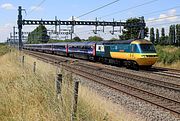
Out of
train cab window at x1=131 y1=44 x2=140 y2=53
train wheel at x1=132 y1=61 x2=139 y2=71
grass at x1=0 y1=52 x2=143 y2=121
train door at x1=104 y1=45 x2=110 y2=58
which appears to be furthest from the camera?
train door at x1=104 y1=45 x2=110 y2=58

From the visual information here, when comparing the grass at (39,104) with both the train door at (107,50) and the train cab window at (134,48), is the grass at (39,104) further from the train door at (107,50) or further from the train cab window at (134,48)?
the train door at (107,50)

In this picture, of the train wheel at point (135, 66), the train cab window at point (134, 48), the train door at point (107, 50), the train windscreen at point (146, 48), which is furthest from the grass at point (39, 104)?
the train door at point (107, 50)

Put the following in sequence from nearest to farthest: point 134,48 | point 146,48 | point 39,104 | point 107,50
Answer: point 39,104 → point 134,48 → point 146,48 → point 107,50

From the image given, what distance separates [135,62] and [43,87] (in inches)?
760

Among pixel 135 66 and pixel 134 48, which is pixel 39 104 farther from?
pixel 135 66

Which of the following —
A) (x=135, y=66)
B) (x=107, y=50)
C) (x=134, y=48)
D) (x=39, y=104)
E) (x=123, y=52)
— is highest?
(x=134, y=48)

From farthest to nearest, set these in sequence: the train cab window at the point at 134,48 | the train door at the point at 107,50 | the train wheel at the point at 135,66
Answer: the train door at the point at 107,50 → the train wheel at the point at 135,66 → the train cab window at the point at 134,48

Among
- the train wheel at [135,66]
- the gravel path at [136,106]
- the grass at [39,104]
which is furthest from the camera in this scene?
the train wheel at [135,66]

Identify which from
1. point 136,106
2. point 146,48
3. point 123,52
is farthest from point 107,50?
point 136,106

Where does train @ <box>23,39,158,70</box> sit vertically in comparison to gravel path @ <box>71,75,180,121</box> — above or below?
above

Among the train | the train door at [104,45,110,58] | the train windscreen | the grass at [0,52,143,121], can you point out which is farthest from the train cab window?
the grass at [0,52,143,121]

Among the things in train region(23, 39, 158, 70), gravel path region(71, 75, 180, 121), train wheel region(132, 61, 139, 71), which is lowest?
gravel path region(71, 75, 180, 121)

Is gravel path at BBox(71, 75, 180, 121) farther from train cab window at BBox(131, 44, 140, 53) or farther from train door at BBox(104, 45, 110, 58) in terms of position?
train door at BBox(104, 45, 110, 58)

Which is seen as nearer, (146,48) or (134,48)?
(134,48)
